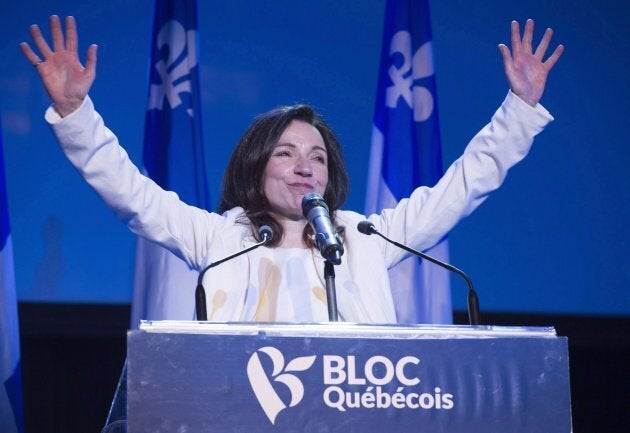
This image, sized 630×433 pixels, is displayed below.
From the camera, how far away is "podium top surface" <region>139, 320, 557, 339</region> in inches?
49.3

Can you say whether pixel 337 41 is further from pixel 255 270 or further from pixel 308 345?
pixel 308 345

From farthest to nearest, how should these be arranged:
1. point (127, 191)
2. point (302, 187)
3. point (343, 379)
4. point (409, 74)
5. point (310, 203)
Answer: point (409, 74), point (302, 187), point (127, 191), point (310, 203), point (343, 379)

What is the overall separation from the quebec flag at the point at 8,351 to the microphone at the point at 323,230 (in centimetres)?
165

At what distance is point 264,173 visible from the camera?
2.40 meters

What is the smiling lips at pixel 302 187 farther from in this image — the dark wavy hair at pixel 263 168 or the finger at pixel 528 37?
the finger at pixel 528 37

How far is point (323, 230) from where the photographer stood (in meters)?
1.60

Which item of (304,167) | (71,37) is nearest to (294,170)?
(304,167)

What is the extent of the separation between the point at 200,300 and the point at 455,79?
2396mm

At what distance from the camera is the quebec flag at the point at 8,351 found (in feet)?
9.46

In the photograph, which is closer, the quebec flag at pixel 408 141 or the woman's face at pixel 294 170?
the woman's face at pixel 294 170

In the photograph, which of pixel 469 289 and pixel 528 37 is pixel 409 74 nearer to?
pixel 528 37

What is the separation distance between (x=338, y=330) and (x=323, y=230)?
0.34 metres

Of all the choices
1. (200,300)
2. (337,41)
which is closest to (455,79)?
(337,41)

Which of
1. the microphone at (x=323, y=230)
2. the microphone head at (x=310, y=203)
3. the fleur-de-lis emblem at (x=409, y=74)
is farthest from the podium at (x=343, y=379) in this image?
the fleur-de-lis emblem at (x=409, y=74)
